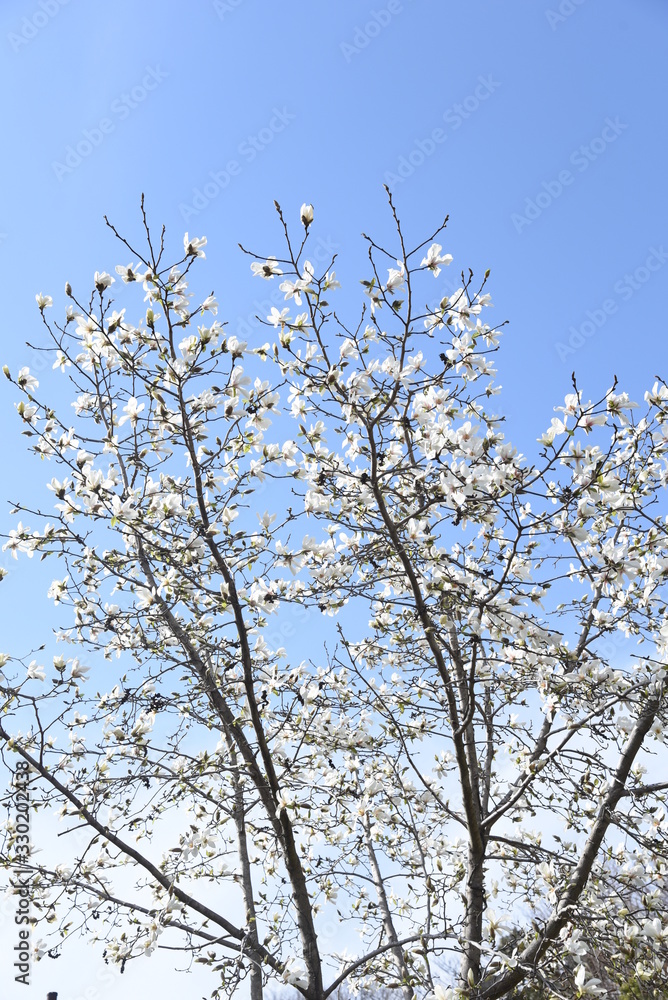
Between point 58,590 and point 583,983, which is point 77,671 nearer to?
point 58,590

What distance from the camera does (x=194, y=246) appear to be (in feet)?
10.9

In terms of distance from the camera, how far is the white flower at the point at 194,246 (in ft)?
10.9

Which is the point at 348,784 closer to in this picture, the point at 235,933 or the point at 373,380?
the point at 235,933

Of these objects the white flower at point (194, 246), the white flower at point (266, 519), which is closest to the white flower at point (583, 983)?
the white flower at point (266, 519)

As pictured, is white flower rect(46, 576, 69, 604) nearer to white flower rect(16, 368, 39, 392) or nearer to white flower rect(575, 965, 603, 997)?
white flower rect(16, 368, 39, 392)

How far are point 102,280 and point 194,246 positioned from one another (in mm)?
492

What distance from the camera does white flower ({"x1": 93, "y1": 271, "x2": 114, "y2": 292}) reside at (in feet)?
11.3

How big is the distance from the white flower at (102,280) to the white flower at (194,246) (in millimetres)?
420

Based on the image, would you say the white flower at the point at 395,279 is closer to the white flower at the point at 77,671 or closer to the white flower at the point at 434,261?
the white flower at the point at 434,261

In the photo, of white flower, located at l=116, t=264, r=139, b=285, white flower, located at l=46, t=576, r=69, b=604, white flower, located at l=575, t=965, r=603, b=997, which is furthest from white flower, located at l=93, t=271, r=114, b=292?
white flower, located at l=575, t=965, r=603, b=997

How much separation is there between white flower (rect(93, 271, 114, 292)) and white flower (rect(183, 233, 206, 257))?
0.42 m

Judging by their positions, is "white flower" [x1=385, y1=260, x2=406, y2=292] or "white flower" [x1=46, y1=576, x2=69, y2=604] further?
"white flower" [x1=46, y1=576, x2=69, y2=604]
